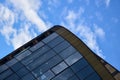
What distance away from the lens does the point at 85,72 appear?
98.2 ft

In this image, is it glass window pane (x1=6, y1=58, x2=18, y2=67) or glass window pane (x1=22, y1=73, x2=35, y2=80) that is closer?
glass window pane (x1=22, y1=73, x2=35, y2=80)

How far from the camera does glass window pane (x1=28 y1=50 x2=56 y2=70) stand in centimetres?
3142

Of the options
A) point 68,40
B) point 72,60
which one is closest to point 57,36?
point 68,40

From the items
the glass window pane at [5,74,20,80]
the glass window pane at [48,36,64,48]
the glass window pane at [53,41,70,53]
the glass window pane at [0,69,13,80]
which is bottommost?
the glass window pane at [5,74,20,80]

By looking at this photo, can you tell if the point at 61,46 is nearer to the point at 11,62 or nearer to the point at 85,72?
the point at 85,72

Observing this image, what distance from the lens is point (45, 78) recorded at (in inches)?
1183

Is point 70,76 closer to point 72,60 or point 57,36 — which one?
point 72,60

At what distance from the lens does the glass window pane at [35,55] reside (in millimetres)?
32156

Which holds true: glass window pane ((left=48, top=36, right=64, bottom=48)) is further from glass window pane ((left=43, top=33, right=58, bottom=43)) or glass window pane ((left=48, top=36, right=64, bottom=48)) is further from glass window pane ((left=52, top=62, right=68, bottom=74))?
glass window pane ((left=52, top=62, right=68, bottom=74))

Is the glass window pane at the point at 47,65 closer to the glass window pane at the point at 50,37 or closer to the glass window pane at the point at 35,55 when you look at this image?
the glass window pane at the point at 35,55

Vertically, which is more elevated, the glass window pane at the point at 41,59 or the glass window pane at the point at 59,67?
the glass window pane at the point at 41,59

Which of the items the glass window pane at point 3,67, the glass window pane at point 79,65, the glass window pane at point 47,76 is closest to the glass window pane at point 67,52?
the glass window pane at point 79,65

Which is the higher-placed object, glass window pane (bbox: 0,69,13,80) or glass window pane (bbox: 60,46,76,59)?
glass window pane (bbox: 0,69,13,80)

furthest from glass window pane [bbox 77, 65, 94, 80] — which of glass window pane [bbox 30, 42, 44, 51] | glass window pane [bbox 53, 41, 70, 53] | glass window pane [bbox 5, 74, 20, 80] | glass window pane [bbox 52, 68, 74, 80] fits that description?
glass window pane [bbox 5, 74, 20, 80]
